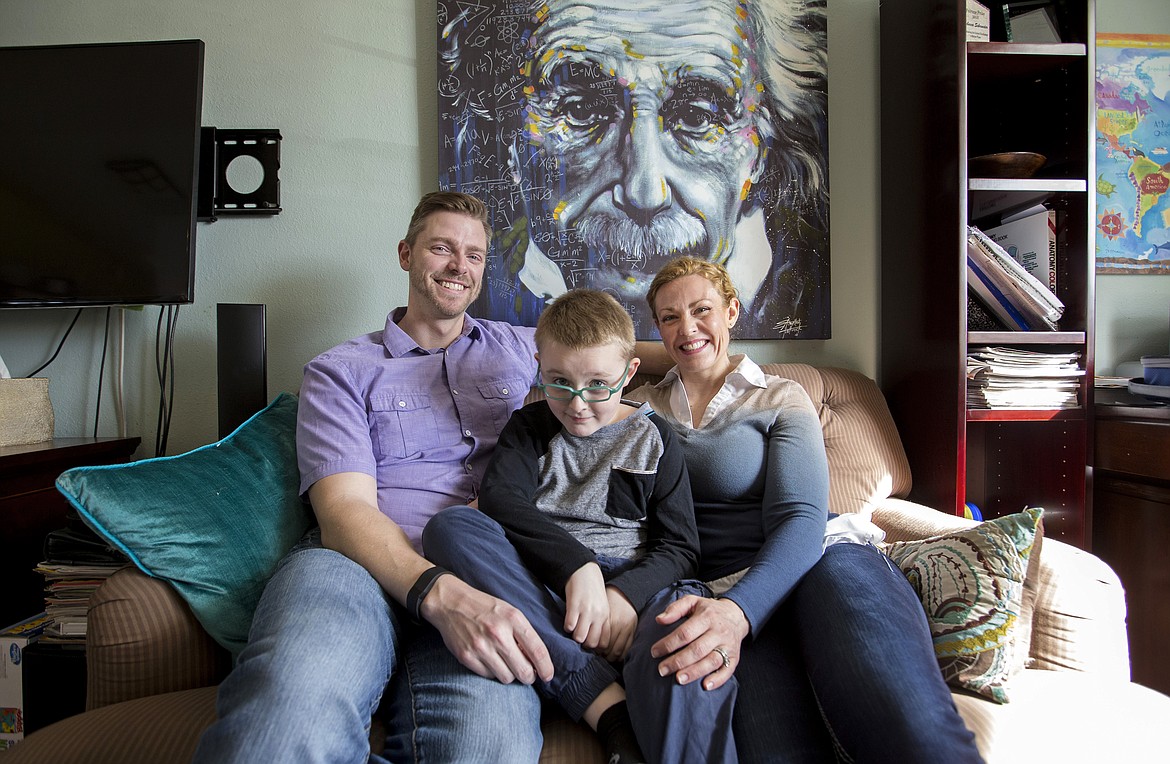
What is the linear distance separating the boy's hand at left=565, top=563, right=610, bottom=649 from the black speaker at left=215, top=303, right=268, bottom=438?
44.6 inches

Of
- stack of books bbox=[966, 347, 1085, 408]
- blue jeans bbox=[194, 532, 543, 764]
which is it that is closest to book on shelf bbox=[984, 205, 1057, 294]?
stack of books bbox=[966, 347, 1085, 408]

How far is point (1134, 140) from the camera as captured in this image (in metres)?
1.97

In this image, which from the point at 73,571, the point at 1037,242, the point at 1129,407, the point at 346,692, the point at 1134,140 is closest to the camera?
the point at 346,692

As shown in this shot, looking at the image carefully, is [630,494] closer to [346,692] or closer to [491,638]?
[491,638]

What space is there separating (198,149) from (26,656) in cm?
129

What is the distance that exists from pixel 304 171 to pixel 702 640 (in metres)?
1.76

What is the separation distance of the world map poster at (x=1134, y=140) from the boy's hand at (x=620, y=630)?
1985mm

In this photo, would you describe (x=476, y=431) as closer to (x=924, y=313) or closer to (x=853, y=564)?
(x=853, y=564)

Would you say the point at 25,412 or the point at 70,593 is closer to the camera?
the point at 70,593

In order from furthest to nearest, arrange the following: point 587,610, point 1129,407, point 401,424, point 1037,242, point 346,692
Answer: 1. point 1037,242
2. point 1129,407
3. point 401,424
4. point 587,610
5. point 346,692

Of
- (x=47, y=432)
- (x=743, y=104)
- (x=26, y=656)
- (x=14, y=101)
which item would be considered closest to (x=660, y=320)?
(x=743, y=104)

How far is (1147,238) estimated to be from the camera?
198 cm

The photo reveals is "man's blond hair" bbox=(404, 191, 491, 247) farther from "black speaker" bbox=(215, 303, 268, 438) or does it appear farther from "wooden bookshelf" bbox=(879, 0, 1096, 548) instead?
"wooden bookshelf" bbox=(879, 0, 1096, 548)

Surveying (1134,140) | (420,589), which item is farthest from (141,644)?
(1134,140)
